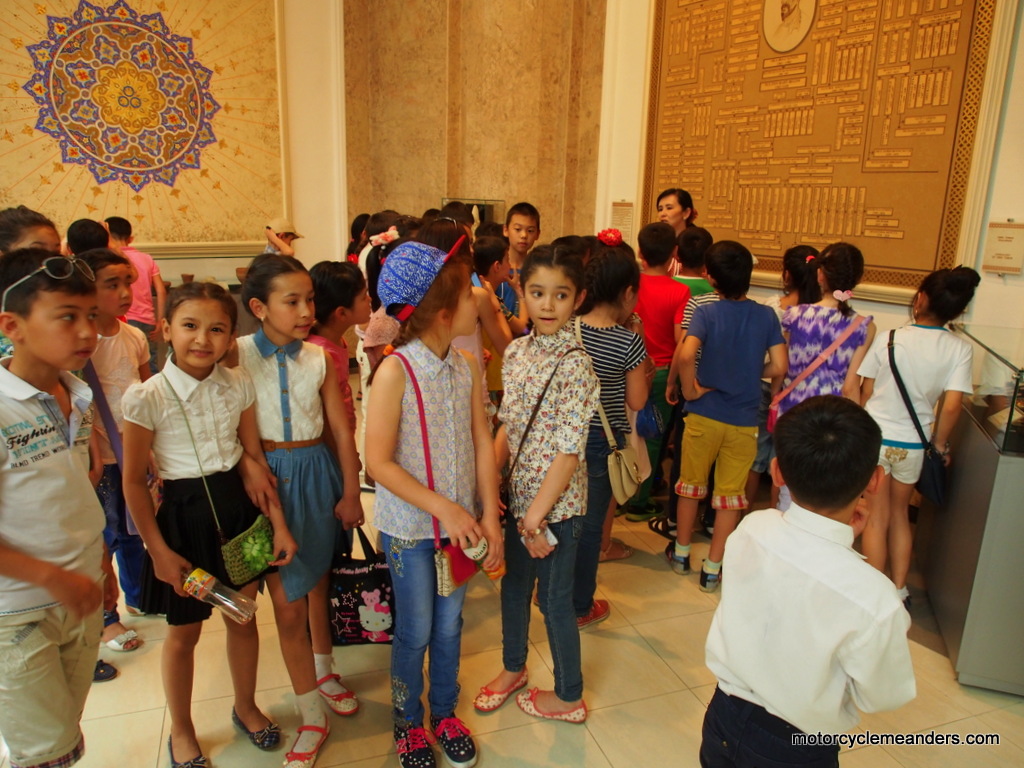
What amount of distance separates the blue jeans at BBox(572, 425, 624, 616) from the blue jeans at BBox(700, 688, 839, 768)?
95 cm

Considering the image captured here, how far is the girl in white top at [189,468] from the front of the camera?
5.69 ft

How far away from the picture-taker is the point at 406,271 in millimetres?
1703

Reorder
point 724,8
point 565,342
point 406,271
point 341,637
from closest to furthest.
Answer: point 406,271, point 565,342, point 341,637, point 724,8

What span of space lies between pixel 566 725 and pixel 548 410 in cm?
109

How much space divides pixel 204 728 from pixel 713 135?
4.79 metres

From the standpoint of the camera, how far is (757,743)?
54.2 inches

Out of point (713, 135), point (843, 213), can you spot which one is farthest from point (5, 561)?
point (713, 135)

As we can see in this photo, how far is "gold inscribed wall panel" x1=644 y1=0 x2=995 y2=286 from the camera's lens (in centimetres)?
373

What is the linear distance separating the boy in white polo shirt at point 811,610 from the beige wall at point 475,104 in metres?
5.72

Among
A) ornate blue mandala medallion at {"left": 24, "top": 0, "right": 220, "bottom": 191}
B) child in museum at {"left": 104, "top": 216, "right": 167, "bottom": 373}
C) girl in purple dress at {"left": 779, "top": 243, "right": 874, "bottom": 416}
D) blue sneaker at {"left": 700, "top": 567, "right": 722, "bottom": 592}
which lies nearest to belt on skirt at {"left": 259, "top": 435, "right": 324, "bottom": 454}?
blue sneaker at {"left": 700, "top": 567, "right": 722, "bottom": 592}

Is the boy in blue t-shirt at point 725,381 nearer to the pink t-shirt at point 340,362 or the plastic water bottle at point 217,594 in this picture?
the pink t-shirt at point 340,362

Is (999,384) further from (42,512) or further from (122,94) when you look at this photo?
(122,94)

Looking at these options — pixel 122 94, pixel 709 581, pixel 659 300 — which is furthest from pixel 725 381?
pixel 122 94

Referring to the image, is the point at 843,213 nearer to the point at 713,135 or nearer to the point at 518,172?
the point at 713,135
